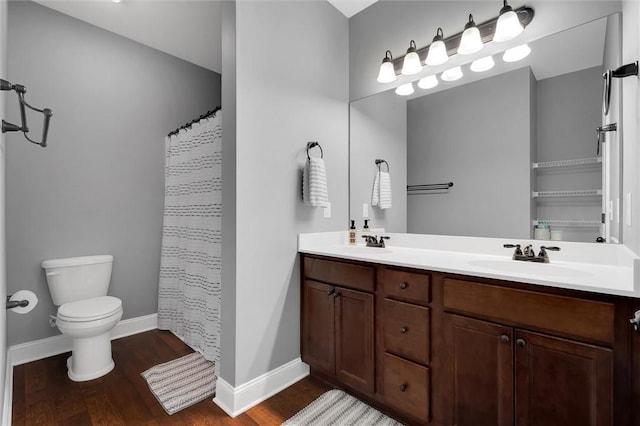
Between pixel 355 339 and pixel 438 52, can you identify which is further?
pixel 438 52

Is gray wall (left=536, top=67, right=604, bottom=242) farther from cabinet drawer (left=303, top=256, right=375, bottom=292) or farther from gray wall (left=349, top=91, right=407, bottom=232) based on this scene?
cabinet drawer (left=303, top=256, right=375, bottom=292)

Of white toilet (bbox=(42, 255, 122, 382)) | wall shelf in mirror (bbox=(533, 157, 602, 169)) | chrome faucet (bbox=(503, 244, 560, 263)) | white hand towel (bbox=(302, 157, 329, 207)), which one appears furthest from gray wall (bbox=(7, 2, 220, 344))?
wall shelf in mirror (bbox=(533, 157, 602, 169))

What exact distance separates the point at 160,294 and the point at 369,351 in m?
2.08

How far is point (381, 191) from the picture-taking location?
2.27 m

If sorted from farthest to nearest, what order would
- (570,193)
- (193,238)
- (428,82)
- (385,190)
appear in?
(193,238) → (385,190) → (428,82) → (570,193)

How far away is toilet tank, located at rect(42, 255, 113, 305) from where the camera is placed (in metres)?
2.25

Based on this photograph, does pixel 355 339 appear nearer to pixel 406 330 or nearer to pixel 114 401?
pixel 406 330

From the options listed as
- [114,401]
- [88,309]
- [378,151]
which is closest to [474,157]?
[378,151]

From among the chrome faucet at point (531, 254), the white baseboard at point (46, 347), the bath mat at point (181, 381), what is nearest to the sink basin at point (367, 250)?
the chrome faucet at point (531, 254)

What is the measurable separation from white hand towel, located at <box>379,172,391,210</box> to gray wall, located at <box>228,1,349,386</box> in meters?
0.34

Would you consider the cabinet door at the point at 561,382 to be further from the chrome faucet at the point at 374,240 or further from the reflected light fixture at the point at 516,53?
the reflected light fixture at the point at 516,53

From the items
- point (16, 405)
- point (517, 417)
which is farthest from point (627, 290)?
point (16, 405)

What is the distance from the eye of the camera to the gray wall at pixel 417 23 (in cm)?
149

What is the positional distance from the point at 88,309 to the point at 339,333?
172 cm
